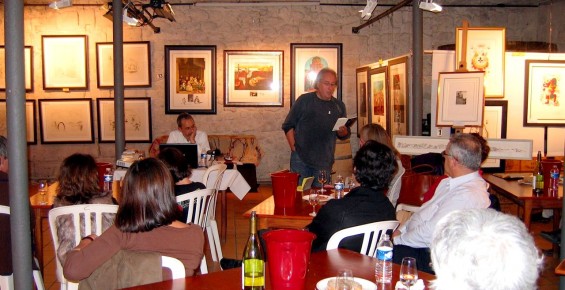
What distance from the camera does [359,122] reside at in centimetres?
995

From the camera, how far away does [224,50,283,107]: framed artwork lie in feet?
32.3

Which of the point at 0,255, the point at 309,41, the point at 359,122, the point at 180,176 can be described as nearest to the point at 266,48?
the point at 309,41

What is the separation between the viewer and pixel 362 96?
962 centimetres

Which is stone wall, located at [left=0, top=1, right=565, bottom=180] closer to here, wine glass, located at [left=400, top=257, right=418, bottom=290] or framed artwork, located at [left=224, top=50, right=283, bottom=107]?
framed artwork, located at [left=224, top=50, right=283, bottom=107]

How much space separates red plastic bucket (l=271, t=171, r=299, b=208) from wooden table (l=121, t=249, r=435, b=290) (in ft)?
4.07

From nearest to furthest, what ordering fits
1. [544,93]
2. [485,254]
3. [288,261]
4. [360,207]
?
[485,254] → [288,261] → [360,207] → [544,93]

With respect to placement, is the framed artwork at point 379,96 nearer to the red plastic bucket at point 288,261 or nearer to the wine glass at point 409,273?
the wine glass at point 409,273

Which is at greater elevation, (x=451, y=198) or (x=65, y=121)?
(x=65, y=121)

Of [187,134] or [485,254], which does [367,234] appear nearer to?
[485,254]

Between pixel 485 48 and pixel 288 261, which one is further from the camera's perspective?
pixel 485 48

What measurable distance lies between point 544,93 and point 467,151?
15.4ft

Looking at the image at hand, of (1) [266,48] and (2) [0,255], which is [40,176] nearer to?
(1) [266,48]

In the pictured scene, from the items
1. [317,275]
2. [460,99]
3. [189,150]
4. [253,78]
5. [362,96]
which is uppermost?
[253,78]

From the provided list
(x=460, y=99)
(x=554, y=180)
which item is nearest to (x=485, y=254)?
(x=554, y=180)
